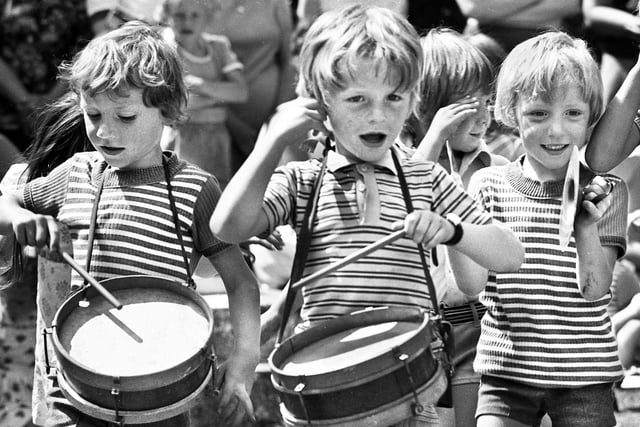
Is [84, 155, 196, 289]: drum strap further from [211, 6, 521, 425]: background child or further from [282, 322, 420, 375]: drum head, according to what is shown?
[282, 322, 420, 375]: drum head

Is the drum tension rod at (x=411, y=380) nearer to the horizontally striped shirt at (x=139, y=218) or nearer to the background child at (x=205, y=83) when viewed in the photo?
the horizontally striped shirt at (x=139, y=218)

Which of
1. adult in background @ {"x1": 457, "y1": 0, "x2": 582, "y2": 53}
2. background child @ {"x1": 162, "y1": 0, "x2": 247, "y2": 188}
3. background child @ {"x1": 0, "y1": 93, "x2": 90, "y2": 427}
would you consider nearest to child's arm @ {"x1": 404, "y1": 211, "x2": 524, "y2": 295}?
background child @ {"x1": 0, "y1": 93, "x2": 90, "y2": 427}

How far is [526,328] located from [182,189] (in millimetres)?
1132

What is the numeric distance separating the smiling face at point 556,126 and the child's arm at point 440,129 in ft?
1.26

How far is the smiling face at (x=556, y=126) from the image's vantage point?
14.0 ft

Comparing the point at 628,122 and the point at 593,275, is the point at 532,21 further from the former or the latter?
the point at 593,275

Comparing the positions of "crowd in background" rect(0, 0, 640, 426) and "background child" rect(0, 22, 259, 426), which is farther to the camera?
"crowd in background" rect(0, 0, 640, 426)

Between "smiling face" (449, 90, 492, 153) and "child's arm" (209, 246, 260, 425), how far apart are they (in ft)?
3.51

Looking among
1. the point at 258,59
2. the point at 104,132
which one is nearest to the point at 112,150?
the point at 104,132

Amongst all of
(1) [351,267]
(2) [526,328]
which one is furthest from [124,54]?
(2) [526,328]

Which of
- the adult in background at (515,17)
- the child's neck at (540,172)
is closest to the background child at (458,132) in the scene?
the child's neck at (540,172)

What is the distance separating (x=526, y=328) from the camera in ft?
13.9

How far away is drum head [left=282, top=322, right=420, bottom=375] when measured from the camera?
3.47 meters

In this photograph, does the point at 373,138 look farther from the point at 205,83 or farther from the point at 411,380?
the point at 205,83
